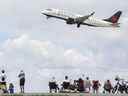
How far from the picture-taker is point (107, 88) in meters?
62.2

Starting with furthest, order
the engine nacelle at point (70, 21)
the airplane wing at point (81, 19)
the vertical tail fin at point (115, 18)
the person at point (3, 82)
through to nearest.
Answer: the vertical tail fin at point (115, 18), the airplane wing at point (81, 19), the engine nacelle at point (70, 21), the person at point (3, 82)

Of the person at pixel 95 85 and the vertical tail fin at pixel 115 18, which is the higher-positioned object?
the vertical tail fin at pixel 115 18

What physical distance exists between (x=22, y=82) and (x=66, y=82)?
5.79 meters

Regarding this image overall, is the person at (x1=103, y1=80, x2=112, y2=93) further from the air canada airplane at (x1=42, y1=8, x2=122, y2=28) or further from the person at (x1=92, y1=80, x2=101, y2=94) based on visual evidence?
the air canada airplane at (x1=42, y1=8, x2=122, y2=28)

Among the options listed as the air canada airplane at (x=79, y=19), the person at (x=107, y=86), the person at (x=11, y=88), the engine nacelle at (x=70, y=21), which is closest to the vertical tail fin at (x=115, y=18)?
the air canada airplane at (x=79, y=19)

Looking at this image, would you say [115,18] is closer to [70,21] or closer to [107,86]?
[70,21]

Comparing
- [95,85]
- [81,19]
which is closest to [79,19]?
[81,19]

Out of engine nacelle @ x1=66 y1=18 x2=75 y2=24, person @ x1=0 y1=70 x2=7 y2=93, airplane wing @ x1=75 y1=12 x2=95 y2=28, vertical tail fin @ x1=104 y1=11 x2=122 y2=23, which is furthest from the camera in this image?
vertical tail fin @ x1=104 y1=11 x2=122 y2=23

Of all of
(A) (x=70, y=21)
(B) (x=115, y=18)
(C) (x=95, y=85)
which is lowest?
(C) (x=95, y=85)

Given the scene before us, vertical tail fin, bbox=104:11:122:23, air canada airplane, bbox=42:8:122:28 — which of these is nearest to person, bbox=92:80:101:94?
air canada airplane, bbox=42:8:122:28

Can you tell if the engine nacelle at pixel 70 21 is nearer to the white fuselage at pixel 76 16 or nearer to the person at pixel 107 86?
the white fuselage at pixel 76 16

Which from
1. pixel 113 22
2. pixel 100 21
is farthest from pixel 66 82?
pixel 113 22

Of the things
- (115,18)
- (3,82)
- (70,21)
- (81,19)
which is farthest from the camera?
(115,18)

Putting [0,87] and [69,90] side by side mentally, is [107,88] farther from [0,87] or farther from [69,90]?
[0,87]
